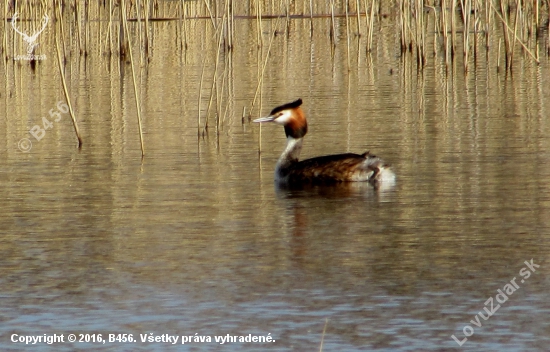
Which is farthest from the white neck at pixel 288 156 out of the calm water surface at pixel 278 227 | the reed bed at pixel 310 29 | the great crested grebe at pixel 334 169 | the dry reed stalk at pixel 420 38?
the dry reed stalk at pixel 420 38

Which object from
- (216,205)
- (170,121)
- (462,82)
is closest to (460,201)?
(216,205)

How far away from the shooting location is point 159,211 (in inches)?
332

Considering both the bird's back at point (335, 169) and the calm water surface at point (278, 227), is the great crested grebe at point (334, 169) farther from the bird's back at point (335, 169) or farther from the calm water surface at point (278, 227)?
the calm water surface at point (278, 227)

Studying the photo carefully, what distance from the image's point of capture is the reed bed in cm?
1752

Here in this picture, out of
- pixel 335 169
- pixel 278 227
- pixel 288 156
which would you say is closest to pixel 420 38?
pixel 288 156

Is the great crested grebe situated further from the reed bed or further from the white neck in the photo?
the reed bed

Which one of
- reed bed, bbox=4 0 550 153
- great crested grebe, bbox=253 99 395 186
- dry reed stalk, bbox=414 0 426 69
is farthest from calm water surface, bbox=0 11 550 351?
dry reed stalk, bbox=414 0 426 69

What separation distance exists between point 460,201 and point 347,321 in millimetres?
3115

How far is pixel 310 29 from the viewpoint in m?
25.2

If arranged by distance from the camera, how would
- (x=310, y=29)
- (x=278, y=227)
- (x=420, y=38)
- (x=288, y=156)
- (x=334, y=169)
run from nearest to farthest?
(x=278, y=227) < (x=334, y=169) < (x=288, y=156) < (x=420, y=38) < (x=310, y=29)

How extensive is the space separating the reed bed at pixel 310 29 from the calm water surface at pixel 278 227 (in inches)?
52.6

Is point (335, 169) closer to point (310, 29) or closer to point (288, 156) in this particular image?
point (288, 156)

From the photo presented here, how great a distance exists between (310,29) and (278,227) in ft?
58.3

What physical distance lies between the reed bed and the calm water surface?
4.38ft
